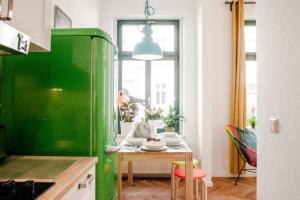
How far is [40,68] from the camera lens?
1459mm

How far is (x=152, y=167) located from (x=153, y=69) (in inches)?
64.3

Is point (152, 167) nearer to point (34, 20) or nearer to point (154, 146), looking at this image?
point (154, 146)

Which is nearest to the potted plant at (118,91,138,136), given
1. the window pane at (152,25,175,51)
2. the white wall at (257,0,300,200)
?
the window pane at (152,25,175,51)

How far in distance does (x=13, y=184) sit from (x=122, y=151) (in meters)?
1.30

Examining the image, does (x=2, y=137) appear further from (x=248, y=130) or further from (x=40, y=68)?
(x=248, y=130)

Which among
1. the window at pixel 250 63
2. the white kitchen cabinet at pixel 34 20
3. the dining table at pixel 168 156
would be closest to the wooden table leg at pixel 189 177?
the dining table at pixel 168 156

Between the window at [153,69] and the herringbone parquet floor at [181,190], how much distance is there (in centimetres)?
129

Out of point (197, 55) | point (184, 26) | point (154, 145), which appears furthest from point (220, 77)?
point (154, 145)

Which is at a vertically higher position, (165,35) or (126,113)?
(165,35)

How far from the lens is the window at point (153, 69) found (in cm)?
391

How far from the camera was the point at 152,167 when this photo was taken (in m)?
3.53

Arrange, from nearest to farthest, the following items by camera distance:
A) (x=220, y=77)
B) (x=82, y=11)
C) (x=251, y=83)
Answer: (x=82, y=11), (x=220, y=77), (x=251, y=83)

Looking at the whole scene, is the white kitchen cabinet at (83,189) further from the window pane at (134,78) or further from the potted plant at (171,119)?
the window pane at (134,78)

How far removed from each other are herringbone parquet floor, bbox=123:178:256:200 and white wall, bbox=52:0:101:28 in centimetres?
227
